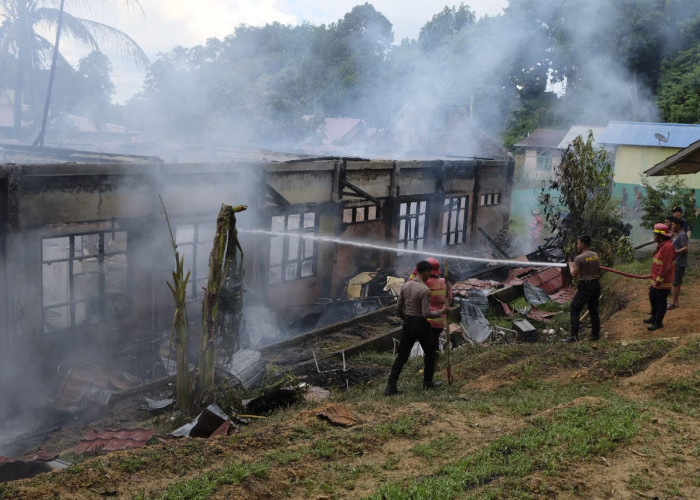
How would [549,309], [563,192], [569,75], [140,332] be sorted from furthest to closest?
[569,75] < [563,192] < [549,309] < [140,332]

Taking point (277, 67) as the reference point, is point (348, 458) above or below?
below

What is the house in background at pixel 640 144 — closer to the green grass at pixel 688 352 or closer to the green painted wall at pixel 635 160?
the green painted wall at pixel 635 160

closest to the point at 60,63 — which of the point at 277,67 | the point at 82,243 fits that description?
the point at 277,67

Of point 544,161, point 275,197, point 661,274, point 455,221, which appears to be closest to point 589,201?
point 455,221

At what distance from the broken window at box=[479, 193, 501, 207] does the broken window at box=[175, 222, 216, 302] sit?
1180 cm

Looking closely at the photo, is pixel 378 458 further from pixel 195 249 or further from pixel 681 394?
pixel 195 249

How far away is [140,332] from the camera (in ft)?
41.2

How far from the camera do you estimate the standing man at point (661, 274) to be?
406 inches

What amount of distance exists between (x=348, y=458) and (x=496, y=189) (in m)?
18.9

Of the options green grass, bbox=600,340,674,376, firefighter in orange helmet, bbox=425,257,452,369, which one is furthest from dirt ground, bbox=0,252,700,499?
firefighter in orange helmet, bbox=425,257,452,369

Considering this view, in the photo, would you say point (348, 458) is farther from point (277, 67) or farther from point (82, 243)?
point (277, 67)

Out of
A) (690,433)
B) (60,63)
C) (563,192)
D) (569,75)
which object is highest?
(569,75)

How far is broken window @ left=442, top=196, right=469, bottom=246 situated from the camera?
21.5 m

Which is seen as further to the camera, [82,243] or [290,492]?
[82,243]
